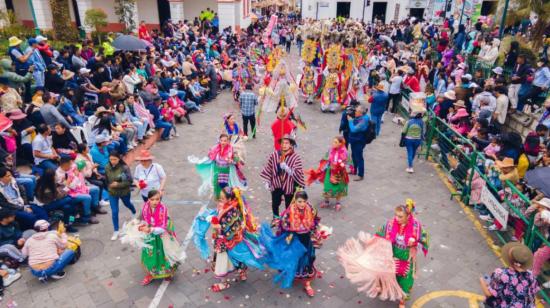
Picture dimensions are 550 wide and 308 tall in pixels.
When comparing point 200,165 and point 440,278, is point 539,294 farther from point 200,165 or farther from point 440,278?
point 200,165

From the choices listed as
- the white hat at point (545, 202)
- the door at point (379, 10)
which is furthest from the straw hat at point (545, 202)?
the door at point (379, 10)

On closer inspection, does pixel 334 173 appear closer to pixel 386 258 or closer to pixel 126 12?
pixel 386 258

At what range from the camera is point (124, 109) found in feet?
35.0

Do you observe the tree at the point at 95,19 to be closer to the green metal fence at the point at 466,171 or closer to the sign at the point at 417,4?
the green metal fence at the point at 466,171

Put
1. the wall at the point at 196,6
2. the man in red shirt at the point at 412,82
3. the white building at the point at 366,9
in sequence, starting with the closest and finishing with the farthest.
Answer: the man in red shirt at the point at 412,82, the wall at the point at 196,6, the white building at the point at 366,9

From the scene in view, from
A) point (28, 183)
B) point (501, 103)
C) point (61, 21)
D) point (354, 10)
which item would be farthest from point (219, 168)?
point (354, 10)

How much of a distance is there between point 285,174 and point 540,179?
386 cm

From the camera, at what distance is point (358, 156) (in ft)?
31.0

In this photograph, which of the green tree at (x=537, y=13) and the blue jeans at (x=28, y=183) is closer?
the blue jeans at (x=28, y=183)

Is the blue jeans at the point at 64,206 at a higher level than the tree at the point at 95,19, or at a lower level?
lower

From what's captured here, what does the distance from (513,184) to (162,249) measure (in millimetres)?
5691

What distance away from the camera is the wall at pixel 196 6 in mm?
31391

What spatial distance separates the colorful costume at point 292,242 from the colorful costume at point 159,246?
4.29ft

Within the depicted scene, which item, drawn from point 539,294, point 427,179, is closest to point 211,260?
point 539,294
